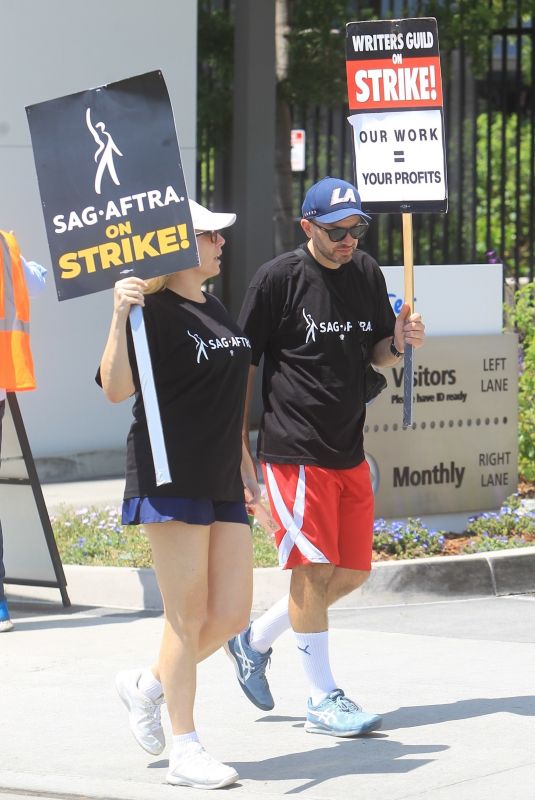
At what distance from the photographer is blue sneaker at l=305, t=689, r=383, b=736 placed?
5898mm

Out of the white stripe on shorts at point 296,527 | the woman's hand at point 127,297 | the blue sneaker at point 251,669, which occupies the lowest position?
the blue sneaker at point 251,669

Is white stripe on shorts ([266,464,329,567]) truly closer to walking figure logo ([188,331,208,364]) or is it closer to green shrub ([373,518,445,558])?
walking figure logo ([188,331,208,364])

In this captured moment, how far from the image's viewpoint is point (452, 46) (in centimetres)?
1520

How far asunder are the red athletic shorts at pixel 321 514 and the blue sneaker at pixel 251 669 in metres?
A: 0.39

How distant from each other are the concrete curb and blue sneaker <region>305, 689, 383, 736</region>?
7.37 ft

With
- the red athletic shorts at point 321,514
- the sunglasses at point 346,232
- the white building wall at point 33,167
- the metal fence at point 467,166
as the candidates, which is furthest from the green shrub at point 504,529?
the white building wall at point 33,167

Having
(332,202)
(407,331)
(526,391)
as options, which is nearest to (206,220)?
(332,202)

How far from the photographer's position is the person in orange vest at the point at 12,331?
7910 millimetres

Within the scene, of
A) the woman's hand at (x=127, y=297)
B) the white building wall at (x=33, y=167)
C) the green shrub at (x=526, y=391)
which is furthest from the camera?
the white building wall at (x=33, y=167)

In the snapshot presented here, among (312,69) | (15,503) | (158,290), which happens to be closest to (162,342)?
(158,290)

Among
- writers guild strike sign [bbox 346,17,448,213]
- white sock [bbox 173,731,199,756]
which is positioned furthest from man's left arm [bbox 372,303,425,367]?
white sock [bbox 173,731,199,756]

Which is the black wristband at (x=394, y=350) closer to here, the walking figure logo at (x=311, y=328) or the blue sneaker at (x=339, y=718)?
the walking figure logo at (x=311, y=328)

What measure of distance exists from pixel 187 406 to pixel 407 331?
1262mm

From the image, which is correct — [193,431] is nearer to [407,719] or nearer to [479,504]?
[407,719]
